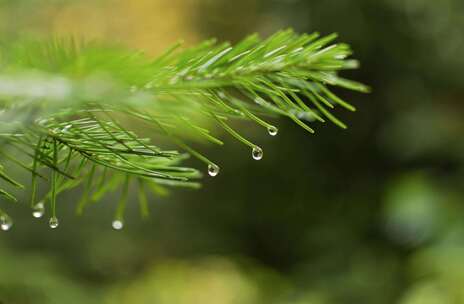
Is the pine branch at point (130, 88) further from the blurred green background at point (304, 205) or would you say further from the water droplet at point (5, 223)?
the blurred green background at point (304, 205)

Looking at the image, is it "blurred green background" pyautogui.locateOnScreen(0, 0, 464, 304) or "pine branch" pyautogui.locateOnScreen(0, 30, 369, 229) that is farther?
"blurred green background" pyautogui.locateOnScreen(0, 0, 464, 304)

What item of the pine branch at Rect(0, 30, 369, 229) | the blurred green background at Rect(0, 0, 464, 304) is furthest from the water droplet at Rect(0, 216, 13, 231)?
the blurred green background at Rect(0, 0, 464, 304)

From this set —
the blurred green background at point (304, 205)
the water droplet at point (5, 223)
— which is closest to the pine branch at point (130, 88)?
the water droplet at point (5, 223)

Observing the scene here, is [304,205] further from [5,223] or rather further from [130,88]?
[130,88]

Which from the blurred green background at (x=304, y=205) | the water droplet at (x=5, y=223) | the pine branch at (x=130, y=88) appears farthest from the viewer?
the blurred green background at (x=304, y=205)

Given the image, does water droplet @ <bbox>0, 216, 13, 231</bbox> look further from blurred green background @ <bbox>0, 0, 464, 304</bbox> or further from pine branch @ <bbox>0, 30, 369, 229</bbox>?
blurred green background @ <bbox>0, 0, 464, 304</bbox>

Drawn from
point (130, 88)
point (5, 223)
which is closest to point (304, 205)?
point (5, 223)

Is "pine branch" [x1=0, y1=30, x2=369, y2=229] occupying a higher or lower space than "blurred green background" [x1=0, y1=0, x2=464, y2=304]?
lower

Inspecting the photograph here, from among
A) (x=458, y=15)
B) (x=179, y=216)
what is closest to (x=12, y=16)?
(x=179, y=216)

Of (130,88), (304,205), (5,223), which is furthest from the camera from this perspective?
(304,205)
